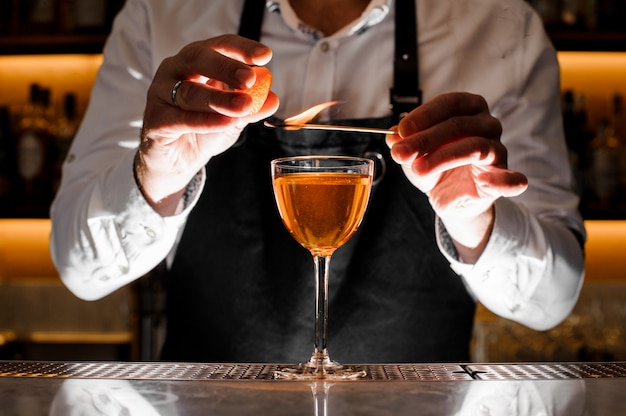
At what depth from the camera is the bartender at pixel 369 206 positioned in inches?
56.0

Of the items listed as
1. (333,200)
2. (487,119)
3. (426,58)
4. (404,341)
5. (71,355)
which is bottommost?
(71,355)

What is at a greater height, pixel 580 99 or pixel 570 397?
pixel 580 99

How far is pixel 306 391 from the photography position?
666 millimetres

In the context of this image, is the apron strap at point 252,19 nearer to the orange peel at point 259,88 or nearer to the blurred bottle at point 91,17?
the orange peel at point 259,88

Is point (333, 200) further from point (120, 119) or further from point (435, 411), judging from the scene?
point (120, 119)

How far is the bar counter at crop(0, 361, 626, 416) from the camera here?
0.61 m

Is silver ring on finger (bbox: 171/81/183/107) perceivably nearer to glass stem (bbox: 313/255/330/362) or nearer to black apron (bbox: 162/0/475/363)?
glass stem (bbox: 313/255/330/362)

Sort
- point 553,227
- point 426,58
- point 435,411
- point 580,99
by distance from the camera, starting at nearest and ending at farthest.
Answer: point 435,411, point 553,227, point 426,58, point 580,99

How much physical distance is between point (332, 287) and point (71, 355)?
165cm

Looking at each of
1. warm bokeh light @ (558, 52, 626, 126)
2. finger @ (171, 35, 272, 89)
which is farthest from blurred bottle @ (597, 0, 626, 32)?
finger @ (171, 35, 272, 89)

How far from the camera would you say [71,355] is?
2.85 m

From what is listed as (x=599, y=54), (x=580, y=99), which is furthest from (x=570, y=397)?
(x=599, y=54)

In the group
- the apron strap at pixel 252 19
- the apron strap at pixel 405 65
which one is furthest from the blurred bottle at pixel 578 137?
the apron strap at pixel 252 19

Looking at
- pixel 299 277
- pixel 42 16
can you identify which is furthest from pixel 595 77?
pixel 42 16
